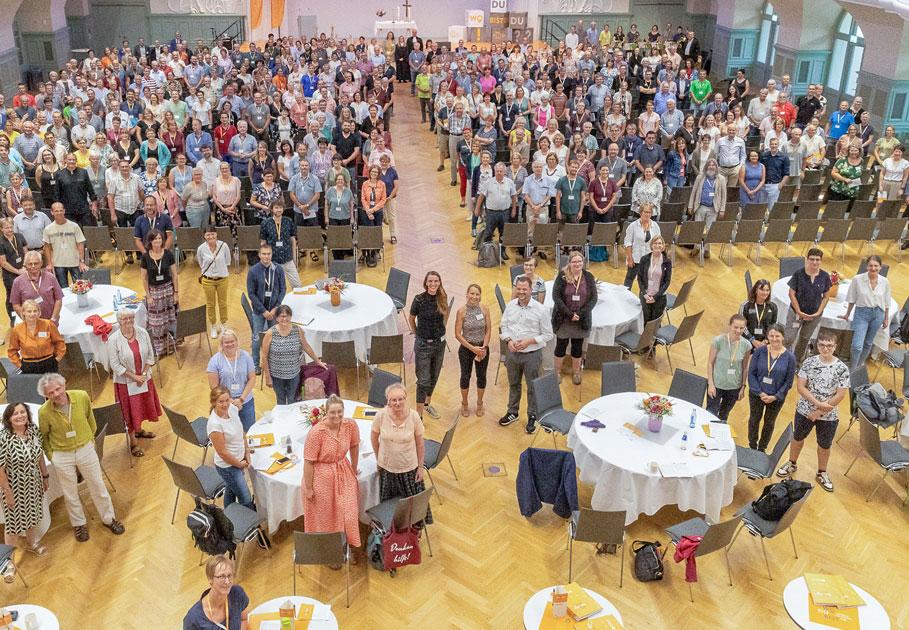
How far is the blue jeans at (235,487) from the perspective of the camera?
22.1 feet

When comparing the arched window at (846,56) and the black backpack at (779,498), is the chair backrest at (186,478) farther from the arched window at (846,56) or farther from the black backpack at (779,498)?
the arched window at (846,56)

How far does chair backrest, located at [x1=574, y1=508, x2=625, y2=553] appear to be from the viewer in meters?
6.42

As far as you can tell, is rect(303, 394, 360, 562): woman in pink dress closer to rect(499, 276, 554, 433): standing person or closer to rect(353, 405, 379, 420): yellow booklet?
rect(353, 405, 379, 420): yellow booklet

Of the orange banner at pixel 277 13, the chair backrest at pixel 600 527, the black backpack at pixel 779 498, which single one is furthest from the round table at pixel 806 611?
the orange banner at pixel 277 13

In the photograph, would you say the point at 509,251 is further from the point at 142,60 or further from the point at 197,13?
the point at 197,13

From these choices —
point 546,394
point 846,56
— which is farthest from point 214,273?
point 846,56

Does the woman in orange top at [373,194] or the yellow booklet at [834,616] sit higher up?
the woman in orange top at [373,194]

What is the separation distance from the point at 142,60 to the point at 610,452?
17.1 m

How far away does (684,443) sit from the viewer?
7.14 m

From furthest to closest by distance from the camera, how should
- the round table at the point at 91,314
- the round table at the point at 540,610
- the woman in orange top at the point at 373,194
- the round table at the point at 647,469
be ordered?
the woman in orange top at the point at 373,194, the round table at the point at 91,314, the round table at the point at 647,469, the round table at the point at 540,610

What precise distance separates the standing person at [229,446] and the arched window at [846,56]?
664 inches

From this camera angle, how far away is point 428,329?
829 centimetres

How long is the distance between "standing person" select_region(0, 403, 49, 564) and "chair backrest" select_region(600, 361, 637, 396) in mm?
4952

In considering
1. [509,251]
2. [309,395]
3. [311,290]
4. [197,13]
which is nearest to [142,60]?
[197,13]
